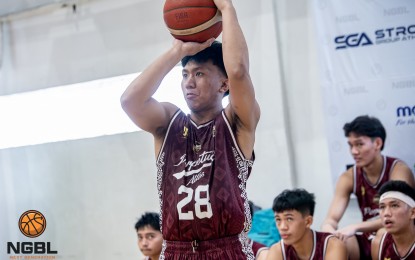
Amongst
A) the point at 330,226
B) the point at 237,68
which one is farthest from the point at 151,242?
the point at 237,68

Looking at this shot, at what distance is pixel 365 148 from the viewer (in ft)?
19.5

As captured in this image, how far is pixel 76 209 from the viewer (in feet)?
28.1

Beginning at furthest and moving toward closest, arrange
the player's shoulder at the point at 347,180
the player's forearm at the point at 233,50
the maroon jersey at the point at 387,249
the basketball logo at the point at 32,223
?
1. the basketball logo at the point at 32,223
2. the player's shoulder at the point at 347,180
3. the maroon jersey at the point at 387,249
4. the player's forearm at the point at 233,50

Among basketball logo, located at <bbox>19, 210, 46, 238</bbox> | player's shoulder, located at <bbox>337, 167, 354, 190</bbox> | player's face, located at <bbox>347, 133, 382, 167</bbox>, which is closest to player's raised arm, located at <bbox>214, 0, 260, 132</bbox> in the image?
player's face, located at <bbox>347, 133, 382, 167</bbox>

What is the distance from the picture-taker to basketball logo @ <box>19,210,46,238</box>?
8688 millimetres

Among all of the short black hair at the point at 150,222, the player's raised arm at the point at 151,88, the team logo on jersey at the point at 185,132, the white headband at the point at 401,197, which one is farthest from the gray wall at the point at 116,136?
the player's raised arm at the point at 151,88

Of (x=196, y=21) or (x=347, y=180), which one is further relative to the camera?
(x=347, y=180)

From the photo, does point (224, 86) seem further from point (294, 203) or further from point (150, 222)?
point (150, 222)

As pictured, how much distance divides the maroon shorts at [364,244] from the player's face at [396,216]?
370mm

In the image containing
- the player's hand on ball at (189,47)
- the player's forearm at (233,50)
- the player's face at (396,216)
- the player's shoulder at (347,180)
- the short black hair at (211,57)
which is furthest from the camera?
the player's shoulder at (347,180)

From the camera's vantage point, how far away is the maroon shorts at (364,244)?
5.55 metres

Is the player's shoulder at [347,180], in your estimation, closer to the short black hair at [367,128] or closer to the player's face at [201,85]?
the short black hair at [367,128]

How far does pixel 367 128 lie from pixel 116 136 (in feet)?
12.1

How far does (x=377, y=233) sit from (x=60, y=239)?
477 cm
